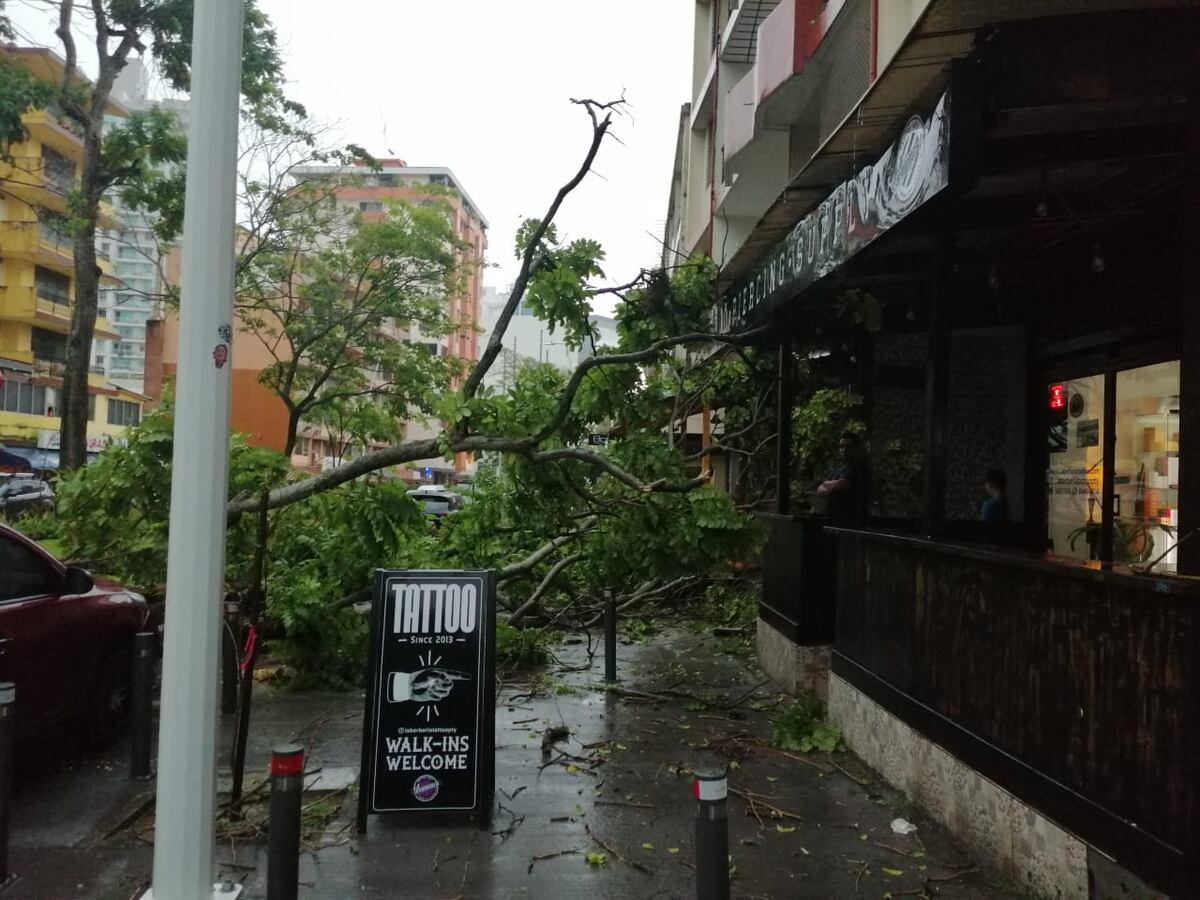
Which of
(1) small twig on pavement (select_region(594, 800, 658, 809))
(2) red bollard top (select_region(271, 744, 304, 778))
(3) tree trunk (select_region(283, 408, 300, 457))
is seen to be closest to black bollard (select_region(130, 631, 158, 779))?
(2) red bollard top (select_region(271, 744, 304, 778))

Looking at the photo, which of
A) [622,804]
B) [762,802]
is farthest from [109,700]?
[762,802]

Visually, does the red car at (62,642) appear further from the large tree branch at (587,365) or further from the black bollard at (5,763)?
the large tree branch at (587,365)

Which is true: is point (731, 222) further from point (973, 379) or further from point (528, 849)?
point (528, 849)

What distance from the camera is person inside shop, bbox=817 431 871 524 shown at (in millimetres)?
8422

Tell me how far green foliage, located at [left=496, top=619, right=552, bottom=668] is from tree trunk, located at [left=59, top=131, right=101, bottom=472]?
10.7 metres

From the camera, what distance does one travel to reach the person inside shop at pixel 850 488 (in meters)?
8.42

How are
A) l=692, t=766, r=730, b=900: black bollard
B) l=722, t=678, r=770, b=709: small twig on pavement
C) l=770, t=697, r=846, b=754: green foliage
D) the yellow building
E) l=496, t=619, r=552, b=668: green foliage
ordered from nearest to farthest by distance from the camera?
l=692, t=766, r=730, b=900: black bollard
l=770, t=697, r=846, b=754: green foliage
l=722, t=678, r=770, b=709: small twig on pavement
l=496, t=619, r=552, b=668: green foliage
the yellow building

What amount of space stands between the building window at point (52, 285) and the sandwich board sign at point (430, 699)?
4042 centimetres

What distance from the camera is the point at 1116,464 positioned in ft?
25.9

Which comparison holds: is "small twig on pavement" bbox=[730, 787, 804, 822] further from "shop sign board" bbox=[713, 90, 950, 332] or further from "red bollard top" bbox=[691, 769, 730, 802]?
"shop sign board" bbox=[713, 90, 950, 332]

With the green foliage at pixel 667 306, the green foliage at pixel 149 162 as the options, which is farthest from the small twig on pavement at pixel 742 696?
the green foliage at pixel 149 162

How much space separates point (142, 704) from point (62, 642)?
64 cm

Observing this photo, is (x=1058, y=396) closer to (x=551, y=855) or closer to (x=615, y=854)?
(x=615, y=854)

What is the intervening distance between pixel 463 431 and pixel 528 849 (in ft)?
11.3
